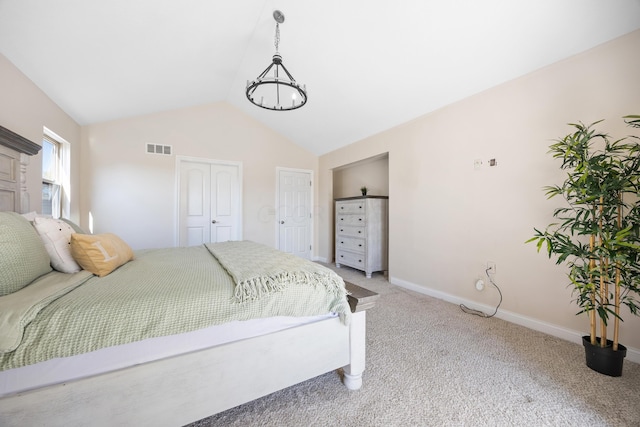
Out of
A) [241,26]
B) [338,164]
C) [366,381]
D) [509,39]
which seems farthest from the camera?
[338,164]

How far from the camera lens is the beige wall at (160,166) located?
3512mm

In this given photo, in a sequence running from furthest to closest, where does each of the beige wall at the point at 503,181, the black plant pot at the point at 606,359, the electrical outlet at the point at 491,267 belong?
the electrical outlet at the point at 491,267 < the beige wall at the point at 503,181 < the black plant pot at the point at 606,359

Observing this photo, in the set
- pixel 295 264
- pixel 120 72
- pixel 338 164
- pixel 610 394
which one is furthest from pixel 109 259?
pixel 338 164

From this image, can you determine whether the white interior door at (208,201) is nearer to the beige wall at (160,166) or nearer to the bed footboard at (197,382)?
the beige wall at (160,166)

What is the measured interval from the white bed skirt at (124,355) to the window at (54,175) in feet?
8.67

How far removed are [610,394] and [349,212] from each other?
126 inches

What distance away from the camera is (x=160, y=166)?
3.83 m

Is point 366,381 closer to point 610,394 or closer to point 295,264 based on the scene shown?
point 295,264

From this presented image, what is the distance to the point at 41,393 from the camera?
840mm

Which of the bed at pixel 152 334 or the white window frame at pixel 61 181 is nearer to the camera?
the bed at pixel 152 334

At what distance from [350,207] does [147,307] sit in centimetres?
344

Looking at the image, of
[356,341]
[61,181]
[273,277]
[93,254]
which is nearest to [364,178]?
[356,341]

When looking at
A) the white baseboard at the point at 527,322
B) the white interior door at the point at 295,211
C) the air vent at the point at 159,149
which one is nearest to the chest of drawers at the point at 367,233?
the white baseboard at the point at 527,322

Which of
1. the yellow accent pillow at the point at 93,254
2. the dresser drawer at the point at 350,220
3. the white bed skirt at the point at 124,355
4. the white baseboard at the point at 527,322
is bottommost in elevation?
the white baseboard at the point at 527,322
